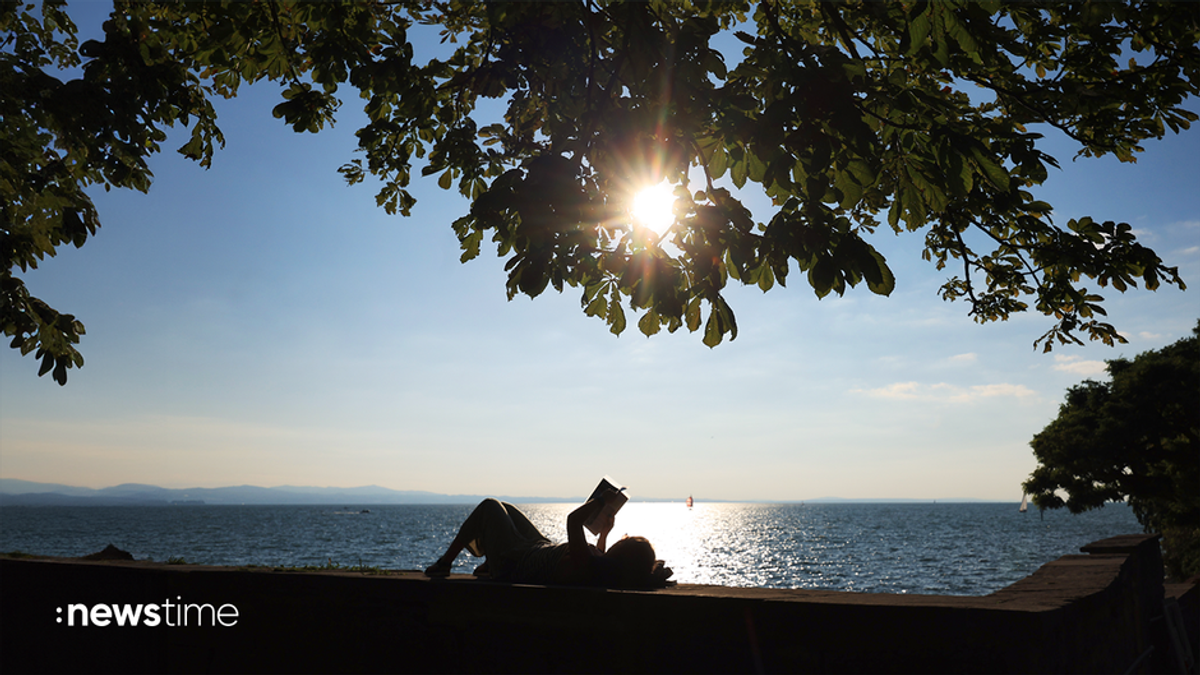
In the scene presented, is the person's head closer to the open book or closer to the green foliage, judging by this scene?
the open book

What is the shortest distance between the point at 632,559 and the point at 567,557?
0.41 m

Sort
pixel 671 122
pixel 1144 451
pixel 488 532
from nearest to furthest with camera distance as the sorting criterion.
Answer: pixel 671 122, pixel 488 532, pixel 1144 451

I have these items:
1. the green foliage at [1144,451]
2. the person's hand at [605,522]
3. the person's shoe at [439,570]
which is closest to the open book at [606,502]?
the person's hand at [605,522]

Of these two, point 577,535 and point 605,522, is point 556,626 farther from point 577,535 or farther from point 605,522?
point 605,522

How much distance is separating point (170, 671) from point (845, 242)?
5.39 m

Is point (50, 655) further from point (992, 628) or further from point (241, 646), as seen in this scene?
point (992, 628)

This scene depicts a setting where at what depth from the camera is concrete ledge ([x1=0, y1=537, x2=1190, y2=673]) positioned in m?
2.97

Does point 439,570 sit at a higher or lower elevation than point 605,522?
lower

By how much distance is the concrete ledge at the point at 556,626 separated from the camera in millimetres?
2967

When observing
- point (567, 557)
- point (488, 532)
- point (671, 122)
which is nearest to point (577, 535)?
point (567, 557)

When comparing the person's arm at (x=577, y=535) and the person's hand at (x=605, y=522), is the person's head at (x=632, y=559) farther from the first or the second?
the person's hand at (x=605, y=522)

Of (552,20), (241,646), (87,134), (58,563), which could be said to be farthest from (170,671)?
(552,20)

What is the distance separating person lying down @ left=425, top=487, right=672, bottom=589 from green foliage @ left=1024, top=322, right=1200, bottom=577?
25.1 meters

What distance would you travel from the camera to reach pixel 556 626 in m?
3.70
